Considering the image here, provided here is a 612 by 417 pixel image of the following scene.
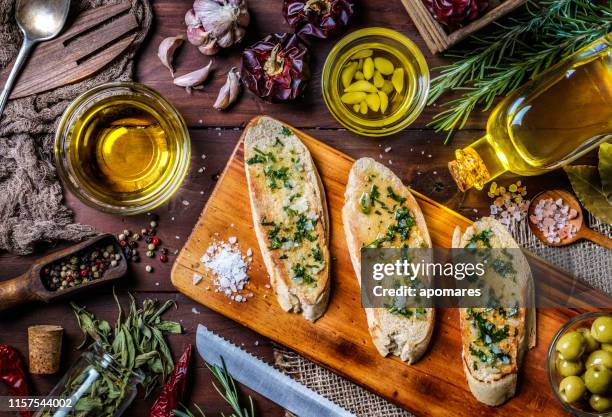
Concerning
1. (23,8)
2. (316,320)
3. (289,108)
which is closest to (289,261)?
(316,320)

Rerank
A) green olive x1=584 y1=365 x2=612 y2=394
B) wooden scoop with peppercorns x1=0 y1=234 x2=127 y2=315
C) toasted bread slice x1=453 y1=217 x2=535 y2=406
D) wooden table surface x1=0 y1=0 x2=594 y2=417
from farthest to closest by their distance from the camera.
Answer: wooden table surface x1=0 y1=0 x2=594 y2=417 < wooden scoop with peppercorns x1=0 y1=234 x2=127 y2=315 < toasted bread slice x1=453 y1=217 x2=535 y2=406 < green olive x1=584 y1=365 x2=612 y2=394

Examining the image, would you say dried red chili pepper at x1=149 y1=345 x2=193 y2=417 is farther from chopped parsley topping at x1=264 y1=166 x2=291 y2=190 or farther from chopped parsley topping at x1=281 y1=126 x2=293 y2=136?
chopped parsley topping at x1=281 y1=126 x2=293 y2=136

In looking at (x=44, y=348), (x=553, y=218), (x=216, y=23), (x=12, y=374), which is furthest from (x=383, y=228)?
(x=12, y=374)

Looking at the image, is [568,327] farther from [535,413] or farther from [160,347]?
[160,347]

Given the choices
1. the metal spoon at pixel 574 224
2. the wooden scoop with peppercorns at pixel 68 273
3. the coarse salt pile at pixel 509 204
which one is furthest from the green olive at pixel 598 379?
Answer: the wooden scoop with peppercorns at pixel 68 273

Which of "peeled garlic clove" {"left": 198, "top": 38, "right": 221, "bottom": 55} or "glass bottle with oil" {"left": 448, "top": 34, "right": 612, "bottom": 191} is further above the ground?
"peeled garlic clove" {"left": 198, "top": 38, "right": 221, "bottom": 55}

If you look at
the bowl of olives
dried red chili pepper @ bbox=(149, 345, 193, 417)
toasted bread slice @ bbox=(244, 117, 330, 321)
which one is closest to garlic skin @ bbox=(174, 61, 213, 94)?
toasted bread slice @ bbox=(244, 117, 330, 321)
